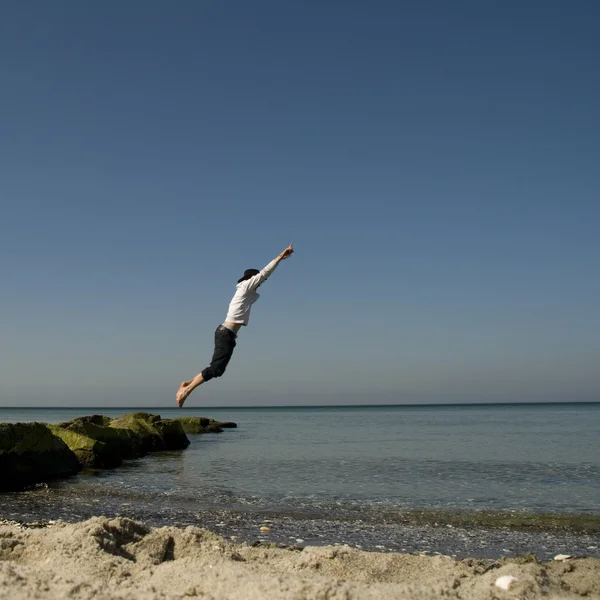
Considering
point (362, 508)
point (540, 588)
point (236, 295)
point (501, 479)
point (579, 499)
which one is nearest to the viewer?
point (540, 588)

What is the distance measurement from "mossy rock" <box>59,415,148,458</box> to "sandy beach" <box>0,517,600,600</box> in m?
14.8

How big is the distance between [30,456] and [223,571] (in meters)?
13.1

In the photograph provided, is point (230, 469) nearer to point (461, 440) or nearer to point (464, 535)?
point (464, 535)

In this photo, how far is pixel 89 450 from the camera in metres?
20.9

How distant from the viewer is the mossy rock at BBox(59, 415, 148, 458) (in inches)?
869

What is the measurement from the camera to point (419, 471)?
66.8 ft

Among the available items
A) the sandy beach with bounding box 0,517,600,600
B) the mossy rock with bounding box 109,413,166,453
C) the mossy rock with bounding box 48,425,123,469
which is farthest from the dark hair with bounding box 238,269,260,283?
the mossy rock with bounding box 109,413,166,453

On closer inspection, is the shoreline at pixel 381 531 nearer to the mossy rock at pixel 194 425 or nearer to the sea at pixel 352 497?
the sea at pixel 352 497

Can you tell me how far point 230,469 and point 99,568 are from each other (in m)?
15.6

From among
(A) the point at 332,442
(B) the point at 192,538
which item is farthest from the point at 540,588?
(A) the point at 332,442

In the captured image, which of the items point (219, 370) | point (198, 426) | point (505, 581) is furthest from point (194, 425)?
point (505, 581)

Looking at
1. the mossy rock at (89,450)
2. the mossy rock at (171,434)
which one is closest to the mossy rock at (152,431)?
the mossy rock at (171,434)

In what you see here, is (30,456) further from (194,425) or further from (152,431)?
(194,425)

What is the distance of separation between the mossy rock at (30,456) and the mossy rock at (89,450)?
1449 millimetres
